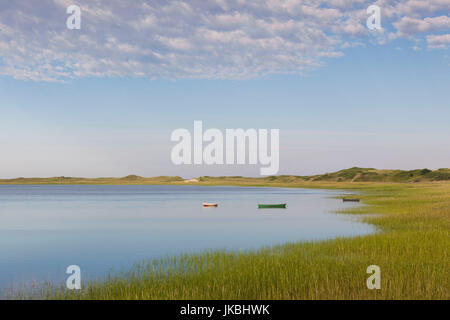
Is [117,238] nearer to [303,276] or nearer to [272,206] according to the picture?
[303,276]

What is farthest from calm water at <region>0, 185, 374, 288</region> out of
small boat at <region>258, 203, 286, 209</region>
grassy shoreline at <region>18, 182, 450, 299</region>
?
small boat at <region>258, 203, 286, 209</region>

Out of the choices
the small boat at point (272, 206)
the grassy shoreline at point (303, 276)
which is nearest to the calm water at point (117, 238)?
the grassy shoreline at point (303, 276)

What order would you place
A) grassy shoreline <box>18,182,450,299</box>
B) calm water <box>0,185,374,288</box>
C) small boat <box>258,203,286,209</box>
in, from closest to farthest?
grassy shoreline <box>18,182,450,299</box> < calm water <box>0,185,374,288</box> < small boat <box>258,203,286,209</box>

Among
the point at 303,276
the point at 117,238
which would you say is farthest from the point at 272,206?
the point at 303,276

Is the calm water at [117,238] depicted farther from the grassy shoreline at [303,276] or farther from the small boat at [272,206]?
the small boat at [272,206]

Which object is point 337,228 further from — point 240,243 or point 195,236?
point 195,236

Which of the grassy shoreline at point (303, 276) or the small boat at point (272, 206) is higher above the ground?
the grassy shoreline at point (303, 276)

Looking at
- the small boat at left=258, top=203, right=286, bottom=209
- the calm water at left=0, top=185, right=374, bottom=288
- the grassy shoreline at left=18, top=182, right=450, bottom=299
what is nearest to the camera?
the grassy shoreline at left=18, top=182, right=450, bottom=299

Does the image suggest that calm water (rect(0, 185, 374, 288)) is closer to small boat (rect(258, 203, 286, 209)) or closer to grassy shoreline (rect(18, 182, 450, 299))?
grassy shoreline (rect(18, 182, 450, 299))

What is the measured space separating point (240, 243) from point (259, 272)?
14.6m

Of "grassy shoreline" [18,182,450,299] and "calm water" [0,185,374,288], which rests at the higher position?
"grassy shoreline" [18,182,450,299]

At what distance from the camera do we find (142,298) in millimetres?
12594
